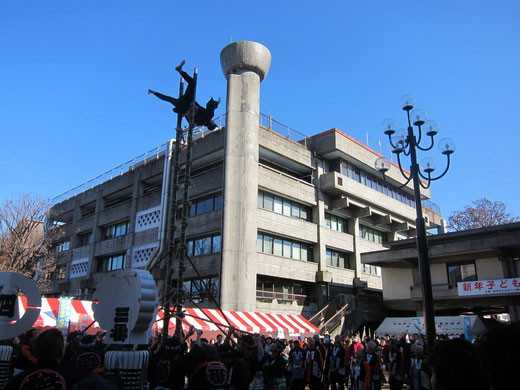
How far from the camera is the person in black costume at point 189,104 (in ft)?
36.2

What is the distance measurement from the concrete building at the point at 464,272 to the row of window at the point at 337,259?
15.2ft

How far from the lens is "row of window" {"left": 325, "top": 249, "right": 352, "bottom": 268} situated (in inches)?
1426

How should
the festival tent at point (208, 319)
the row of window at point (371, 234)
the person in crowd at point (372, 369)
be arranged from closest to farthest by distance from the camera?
1. the person in crowd at point (372, 369)
2. the festival tent at point (208, 319)
3. the row of window at point (371, 234)

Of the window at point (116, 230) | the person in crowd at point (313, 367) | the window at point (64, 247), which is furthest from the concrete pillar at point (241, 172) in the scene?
the window at point (64, 247)

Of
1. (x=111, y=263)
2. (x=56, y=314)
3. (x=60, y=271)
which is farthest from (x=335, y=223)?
(x=60, y=271)

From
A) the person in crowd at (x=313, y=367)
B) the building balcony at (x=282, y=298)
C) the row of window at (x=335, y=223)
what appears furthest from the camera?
the row of window at (x=335, y=223)

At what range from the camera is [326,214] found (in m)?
37.2

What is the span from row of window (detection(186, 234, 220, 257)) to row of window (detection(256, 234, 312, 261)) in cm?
300

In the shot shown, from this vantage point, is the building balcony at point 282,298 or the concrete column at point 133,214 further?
the concrete column at point 133,214

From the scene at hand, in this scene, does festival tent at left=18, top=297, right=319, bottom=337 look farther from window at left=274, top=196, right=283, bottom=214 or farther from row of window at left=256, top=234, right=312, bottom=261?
window at left=274, top=196, right=283, bottom=214

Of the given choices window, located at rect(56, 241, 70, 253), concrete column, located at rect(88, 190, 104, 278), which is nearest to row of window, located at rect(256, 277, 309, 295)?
concrete column, located at rect(88, 190, 104, 278)

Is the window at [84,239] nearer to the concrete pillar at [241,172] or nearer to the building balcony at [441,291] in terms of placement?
the concrete pillar at [241,172]

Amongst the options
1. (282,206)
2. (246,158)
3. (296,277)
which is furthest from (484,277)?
(246,158)

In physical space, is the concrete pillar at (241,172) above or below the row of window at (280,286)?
above
